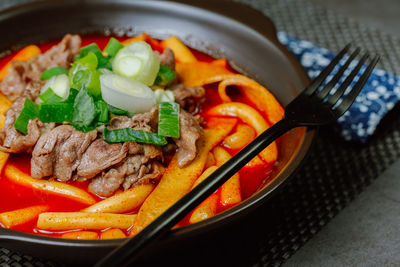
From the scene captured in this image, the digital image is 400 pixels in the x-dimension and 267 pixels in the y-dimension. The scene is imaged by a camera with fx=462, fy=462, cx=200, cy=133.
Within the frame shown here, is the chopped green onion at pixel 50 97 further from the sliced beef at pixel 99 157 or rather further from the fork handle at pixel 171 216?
the fork handle at pixel 171 216

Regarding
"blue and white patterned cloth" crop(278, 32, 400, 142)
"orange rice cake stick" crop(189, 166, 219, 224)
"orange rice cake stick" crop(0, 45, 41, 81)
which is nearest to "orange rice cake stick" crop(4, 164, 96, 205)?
"orange rice cake stick" crop(189, 166, 219, 224)

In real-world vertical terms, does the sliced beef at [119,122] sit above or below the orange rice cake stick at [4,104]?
above

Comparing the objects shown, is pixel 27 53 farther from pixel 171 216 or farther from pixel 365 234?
pixel 365 234

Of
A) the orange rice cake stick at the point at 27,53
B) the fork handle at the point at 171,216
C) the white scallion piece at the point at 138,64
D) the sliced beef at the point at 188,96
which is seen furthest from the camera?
the orange rice cake stick at the point at 27,53

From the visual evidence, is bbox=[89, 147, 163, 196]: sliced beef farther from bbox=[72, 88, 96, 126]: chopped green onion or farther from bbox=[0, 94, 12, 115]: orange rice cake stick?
bbox=[0, 94, 12, 115]: orange rice cake stick

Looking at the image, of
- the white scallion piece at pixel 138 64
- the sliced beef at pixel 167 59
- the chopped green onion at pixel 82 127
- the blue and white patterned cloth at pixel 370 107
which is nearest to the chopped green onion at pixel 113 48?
the white scallion piece at pixel 138 64

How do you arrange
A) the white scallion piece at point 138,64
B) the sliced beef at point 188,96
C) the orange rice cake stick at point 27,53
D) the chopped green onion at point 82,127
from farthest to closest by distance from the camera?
the orange rice cake stick at point 27,53 < the sliced beef at point 188,96 < the white scallion piece at point 138,64 < the chopped green onion at point 82,127

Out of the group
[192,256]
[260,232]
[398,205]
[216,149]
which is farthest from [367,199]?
[192,256]

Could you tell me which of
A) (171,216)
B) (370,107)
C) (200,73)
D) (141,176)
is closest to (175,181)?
(141,176)
